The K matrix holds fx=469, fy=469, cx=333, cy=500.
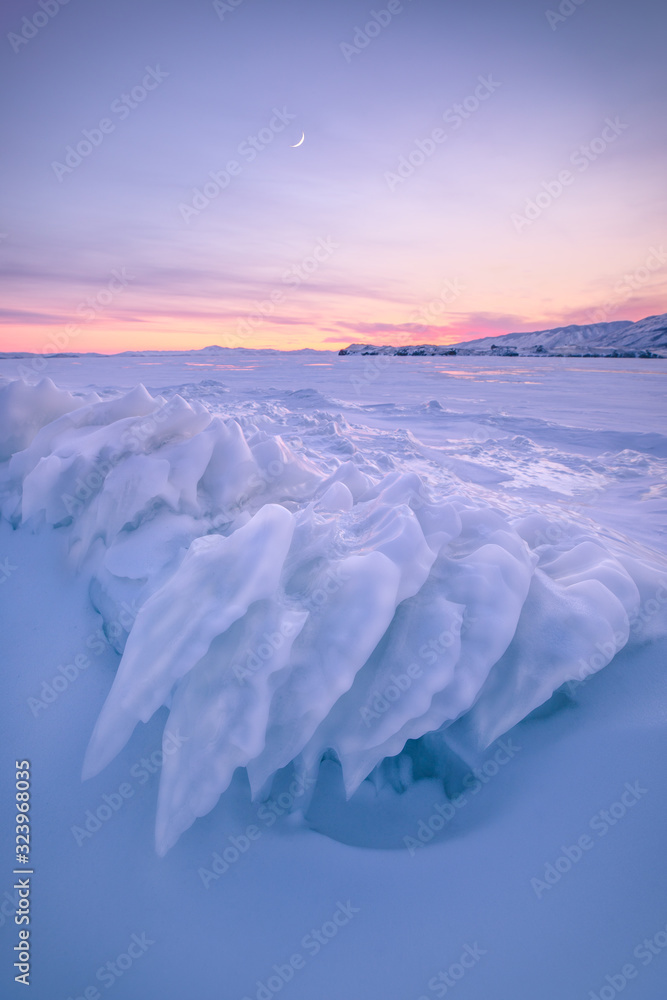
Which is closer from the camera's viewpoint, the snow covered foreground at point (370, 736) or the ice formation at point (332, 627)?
the snow covered foreground at point (370, 736)

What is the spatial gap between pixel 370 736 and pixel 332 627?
32 cm

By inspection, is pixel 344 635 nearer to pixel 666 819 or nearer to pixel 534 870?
pixel 534 870

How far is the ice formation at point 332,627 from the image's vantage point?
1.33 m

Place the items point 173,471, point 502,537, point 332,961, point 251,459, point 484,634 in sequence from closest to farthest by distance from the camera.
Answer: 1. point 332,961
2. point 484,634
3. point 502,537
4. point 173,471
5. point 251,459

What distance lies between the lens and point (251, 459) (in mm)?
2467

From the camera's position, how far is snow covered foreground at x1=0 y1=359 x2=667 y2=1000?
3.73ft

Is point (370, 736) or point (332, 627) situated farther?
point (332, 627)

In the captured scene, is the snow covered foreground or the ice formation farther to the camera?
the ice formation

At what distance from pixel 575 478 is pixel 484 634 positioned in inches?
122

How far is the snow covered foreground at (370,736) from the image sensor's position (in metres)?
1.14

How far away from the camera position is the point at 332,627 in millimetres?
1452

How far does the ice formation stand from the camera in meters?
1.33

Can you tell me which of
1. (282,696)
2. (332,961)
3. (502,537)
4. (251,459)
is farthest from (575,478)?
(332,961)

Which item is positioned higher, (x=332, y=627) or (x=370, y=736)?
(x=332, y=627)
